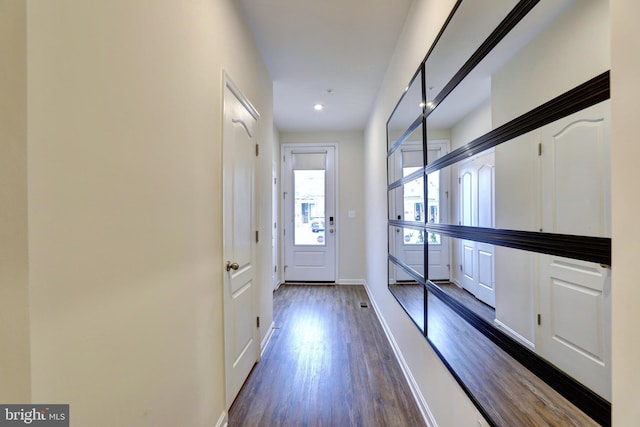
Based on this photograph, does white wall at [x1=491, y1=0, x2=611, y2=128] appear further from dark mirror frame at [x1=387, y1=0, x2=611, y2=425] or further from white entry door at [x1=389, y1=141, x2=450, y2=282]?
white entry door at [x1=389, y1=141, x2=450, y2=282]

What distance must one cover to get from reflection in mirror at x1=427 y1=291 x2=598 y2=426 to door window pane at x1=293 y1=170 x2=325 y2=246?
11.3ft

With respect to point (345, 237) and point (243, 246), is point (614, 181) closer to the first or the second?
point (243, 246)

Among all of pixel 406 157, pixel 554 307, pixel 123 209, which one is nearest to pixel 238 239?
pixel 123 209

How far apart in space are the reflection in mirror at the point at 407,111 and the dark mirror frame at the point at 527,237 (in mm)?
237

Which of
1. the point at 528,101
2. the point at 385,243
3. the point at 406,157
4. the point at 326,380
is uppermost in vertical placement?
the point at 406,157

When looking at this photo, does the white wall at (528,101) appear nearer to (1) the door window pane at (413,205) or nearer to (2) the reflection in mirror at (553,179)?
(2) the reflection in mirror at (553,179)

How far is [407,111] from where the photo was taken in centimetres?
201

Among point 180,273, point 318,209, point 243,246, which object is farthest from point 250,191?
point 318,209

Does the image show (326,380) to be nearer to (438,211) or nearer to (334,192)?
(438,211)

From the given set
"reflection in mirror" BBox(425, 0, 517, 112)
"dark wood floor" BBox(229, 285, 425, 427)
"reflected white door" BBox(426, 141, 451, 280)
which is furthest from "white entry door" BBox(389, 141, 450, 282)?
"dark wood floor" BBox(229, 285, 425, 427)

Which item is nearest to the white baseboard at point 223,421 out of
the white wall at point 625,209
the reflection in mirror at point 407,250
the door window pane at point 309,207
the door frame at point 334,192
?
the reflection in mirror at point 407,250

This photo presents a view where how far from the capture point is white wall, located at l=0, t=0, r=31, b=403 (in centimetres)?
55

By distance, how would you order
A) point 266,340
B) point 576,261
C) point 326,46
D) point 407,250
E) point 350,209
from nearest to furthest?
1. point 576,261
2. point 407,250
3. point 326,46
4. point 266,340
5. point 350,209

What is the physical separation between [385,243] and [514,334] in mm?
2070
